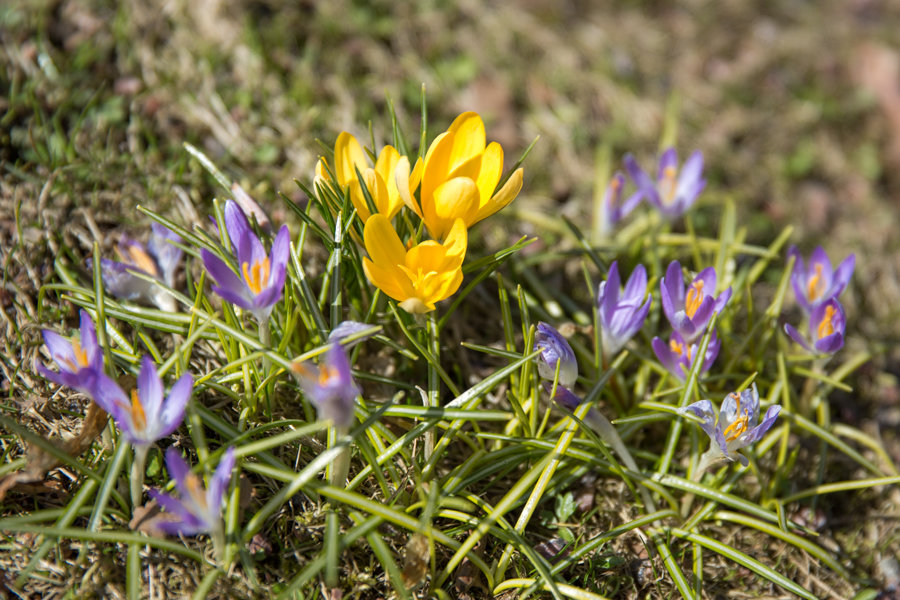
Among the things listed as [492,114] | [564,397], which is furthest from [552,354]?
[492,114]

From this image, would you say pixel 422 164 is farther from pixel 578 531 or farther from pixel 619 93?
pixel 619 93

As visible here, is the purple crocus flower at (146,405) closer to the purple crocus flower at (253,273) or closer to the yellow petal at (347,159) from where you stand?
the purple crocus flower at (253,273)

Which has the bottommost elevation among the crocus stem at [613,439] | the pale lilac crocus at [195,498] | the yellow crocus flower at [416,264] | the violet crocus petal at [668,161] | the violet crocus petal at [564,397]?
the crocus stem at [613,439]

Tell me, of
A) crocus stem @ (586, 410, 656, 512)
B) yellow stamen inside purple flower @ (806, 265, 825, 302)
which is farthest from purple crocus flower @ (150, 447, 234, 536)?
yellow stamen inside purple flower @ (806, 265, 825, 302)

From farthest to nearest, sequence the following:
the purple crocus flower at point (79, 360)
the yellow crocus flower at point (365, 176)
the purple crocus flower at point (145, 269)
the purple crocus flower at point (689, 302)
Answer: the purple crocus flower at point (145, 269)
the purple crocus flower at point (689, 302)
the yellow crocus flower at point (365, 176)
the purple crocus flower at point (79, 360)

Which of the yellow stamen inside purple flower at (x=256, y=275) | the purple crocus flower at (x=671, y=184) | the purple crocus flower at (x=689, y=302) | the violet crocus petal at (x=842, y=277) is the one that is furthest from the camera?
the purple crocus flower at (x=671, y=184)

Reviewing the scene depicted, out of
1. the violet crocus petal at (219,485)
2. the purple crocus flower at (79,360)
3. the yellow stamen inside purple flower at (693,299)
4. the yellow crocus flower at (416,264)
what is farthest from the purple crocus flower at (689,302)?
the purple crocus flower at (79,360)

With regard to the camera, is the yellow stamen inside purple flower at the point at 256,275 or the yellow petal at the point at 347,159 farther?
the yellow petal at the point at 347,159

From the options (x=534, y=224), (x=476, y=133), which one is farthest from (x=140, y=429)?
(x=534, y=224)
